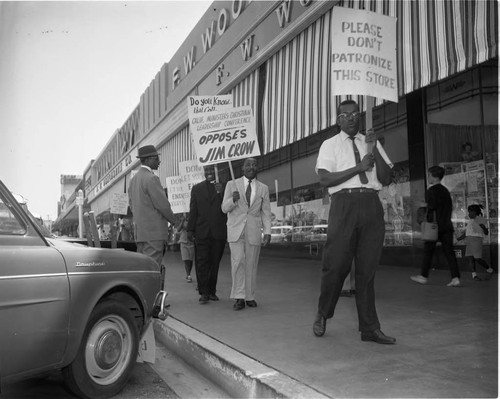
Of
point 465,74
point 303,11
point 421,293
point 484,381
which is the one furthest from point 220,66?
point 484,381

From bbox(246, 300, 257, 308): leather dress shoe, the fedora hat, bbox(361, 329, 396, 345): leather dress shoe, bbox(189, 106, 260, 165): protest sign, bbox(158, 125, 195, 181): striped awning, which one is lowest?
bbox(246, 300, 257, 308): leather dress shoe

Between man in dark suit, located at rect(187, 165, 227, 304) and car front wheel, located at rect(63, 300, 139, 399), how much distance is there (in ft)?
9.36

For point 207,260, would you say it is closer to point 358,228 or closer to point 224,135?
point 224,135

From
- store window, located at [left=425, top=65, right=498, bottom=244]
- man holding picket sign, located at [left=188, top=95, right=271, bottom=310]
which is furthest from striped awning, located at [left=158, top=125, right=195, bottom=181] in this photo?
man holding picket sign, located at [left=188, top=95, right=271, bottom=310]

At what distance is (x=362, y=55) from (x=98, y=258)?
2641 mm

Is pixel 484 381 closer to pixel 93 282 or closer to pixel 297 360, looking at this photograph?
pixel 297 360

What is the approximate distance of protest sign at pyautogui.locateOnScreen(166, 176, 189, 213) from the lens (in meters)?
10.3

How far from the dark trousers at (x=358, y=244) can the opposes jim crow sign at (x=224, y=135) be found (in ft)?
10.4

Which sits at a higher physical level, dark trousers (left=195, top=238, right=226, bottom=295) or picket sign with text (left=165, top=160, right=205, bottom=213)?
picket sign with text (left=165, top=160, right=205, bottom=213)

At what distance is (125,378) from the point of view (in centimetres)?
344

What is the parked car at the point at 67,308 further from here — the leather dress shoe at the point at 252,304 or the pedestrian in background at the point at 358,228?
the leather dress shoe at the point at 252,304

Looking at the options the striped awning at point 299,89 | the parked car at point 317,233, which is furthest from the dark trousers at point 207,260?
the parked car at point 317,233

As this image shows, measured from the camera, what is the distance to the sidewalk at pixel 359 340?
3055 mm

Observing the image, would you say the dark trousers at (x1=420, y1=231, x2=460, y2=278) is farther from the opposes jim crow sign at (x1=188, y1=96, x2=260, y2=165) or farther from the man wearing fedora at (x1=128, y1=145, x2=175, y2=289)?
the man wearing fedora at (x1=128, y1=145, x2=175, y2=289)
